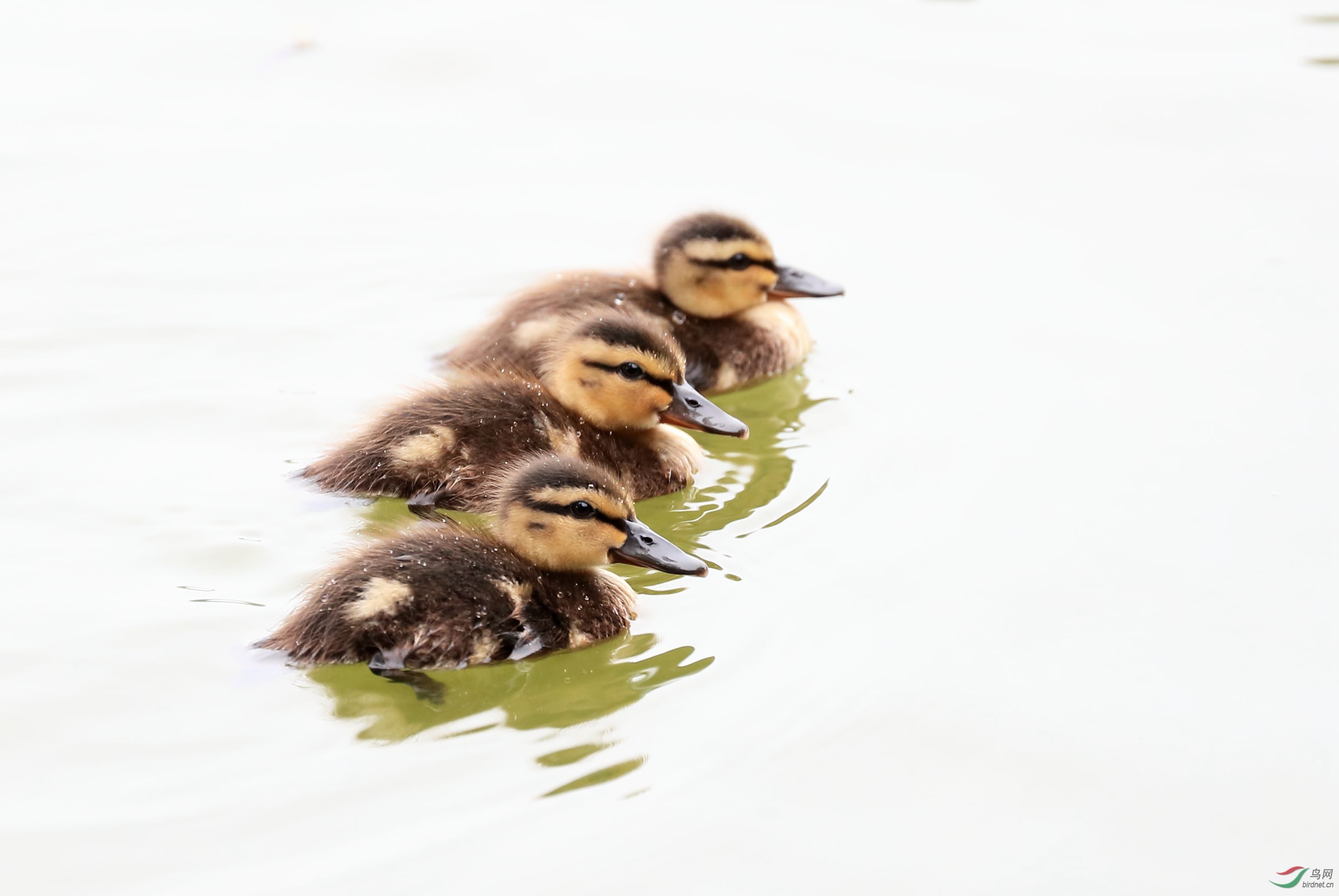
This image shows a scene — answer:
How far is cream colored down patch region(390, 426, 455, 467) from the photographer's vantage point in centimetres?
418

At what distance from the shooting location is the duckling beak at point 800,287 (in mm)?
5297

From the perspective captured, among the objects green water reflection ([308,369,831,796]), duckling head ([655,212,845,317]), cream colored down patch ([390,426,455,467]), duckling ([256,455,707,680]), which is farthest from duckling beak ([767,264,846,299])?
duckling ([256,455,707,680])

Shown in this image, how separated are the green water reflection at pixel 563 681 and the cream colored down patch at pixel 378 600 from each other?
13 centimetres

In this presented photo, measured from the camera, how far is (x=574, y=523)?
146 inches

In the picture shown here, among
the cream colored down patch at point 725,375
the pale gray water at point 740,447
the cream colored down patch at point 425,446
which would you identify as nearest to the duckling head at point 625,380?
the pale gray water at point 740,447

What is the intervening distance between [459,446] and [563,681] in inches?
33.2

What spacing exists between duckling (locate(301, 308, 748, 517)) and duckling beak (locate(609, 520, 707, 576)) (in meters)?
0.48

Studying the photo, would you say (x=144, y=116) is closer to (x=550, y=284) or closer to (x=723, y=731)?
(x=550, y=284)

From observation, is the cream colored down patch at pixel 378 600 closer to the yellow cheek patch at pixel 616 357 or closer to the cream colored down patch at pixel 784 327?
the yellow cheek patch at pixel 616 357

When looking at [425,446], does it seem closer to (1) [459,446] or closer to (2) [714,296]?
(1) [459,446]

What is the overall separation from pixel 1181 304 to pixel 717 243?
1573mm

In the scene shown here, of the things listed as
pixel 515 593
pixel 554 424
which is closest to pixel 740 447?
pixel 554 424

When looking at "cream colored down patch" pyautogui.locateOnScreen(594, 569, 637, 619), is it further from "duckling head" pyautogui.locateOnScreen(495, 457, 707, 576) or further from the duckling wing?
the duckling wing

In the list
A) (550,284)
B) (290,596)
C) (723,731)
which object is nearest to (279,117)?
(550,284)
